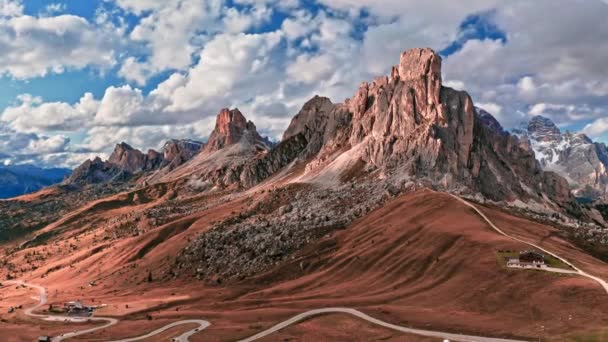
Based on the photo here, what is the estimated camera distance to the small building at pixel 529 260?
3440 inches

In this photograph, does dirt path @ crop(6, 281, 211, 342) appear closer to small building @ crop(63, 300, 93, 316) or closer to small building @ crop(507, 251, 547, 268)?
small building @ crop(63, 300, 93, 316)

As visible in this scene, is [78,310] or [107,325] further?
[78,310]

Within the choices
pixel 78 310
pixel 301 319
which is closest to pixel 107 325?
pixel 78 310

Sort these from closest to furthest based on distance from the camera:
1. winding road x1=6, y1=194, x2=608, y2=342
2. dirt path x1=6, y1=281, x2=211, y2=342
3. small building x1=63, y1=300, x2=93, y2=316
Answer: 1. winding road x1=6, y1=194, x2=608, y2=342
2. dirt path x1=6, y1=281, x2=211, y2=342
3. small building x1=63, y1=300, x2=93, y2=316

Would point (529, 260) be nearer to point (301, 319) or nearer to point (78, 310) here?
point (301, 319)

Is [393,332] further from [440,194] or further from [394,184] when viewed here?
[394,184]

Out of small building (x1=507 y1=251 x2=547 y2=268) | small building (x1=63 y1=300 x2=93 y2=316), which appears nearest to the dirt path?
small building (x1=63 y1=300 x2=93 y2=316)

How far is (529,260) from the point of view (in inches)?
3484

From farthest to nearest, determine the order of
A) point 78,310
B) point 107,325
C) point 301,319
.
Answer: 1. point 78,310
2. point 107,325
3. point 301,319

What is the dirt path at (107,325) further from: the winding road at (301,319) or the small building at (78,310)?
the small building at (78,310)

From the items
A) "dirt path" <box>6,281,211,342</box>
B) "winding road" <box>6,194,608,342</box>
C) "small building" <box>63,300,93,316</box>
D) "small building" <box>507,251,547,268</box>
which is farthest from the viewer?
"small building" <box>63,300,93,316</box>

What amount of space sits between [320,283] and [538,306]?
53.9 m

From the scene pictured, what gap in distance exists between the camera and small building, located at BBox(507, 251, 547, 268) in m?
87.4

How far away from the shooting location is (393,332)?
7006 centimetres
